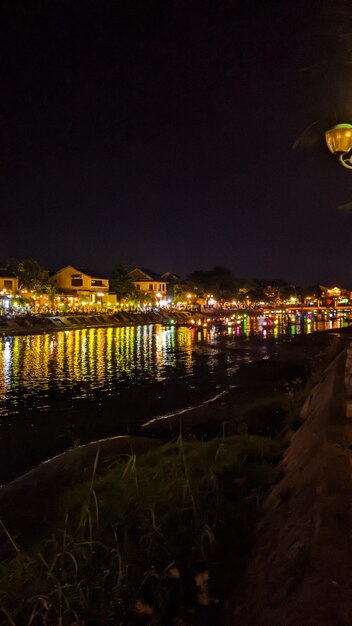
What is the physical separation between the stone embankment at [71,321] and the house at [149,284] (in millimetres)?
16288

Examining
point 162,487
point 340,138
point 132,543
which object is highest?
point 340,138

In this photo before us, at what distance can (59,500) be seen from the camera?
6422mm

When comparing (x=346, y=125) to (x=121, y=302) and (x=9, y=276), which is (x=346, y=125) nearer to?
(x=9, y=276)

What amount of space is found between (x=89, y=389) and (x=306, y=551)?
16939 mm

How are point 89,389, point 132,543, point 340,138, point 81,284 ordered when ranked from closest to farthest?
point 132,543 → point 340,138 → point 89,389 → point 81,284

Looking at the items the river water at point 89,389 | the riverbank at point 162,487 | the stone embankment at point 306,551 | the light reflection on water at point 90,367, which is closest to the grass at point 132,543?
the riverbank at point 162,487

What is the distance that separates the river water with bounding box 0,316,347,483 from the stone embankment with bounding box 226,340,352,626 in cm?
707

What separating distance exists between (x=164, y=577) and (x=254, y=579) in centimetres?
82

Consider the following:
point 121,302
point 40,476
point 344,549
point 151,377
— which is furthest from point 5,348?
point 121,302

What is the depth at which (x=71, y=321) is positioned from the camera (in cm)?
6275

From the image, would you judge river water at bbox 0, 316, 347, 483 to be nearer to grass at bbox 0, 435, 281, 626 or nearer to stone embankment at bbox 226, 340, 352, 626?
grass at bbox 0, 435, 281, 626

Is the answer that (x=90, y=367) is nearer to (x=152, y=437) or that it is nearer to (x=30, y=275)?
(x=152, y=437)

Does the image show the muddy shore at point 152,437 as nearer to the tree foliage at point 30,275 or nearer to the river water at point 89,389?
the river water at point 89,389

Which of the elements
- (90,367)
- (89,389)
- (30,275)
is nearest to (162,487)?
(89,389)
